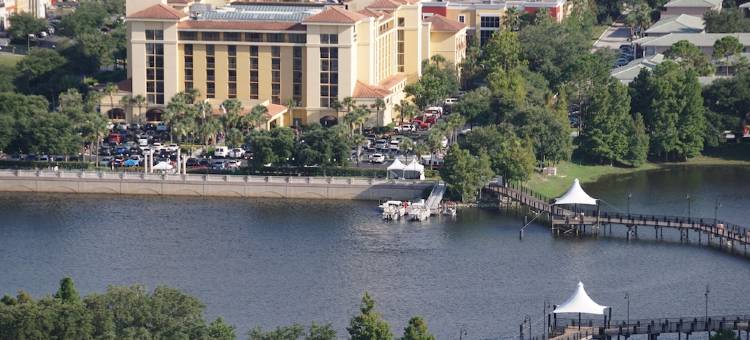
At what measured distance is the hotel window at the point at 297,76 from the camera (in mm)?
152000

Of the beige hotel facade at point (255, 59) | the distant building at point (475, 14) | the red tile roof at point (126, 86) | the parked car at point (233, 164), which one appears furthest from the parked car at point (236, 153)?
the distant building at point (475, 14)

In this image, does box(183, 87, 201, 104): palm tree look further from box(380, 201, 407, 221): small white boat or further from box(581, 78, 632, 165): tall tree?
box(581, 78, 632, 165): tall tree

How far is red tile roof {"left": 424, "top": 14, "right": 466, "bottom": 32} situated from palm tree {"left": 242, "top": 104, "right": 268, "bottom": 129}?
86.1 ft

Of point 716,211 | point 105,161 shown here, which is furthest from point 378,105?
point 716,211

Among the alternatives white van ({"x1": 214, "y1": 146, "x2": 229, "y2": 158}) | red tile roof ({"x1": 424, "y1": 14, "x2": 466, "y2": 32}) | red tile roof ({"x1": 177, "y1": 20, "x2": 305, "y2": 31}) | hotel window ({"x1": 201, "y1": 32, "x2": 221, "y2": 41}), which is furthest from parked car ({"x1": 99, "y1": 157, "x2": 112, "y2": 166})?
red tile roof ({"x1": 424, "y1": 14, "x2": 466, "y2": 32})

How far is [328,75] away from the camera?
152125 mm

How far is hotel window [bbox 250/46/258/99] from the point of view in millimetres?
152375

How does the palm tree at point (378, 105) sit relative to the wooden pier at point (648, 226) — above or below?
above

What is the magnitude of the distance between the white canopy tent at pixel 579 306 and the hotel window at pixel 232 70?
53387 millimetres

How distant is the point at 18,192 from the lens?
5379 inches

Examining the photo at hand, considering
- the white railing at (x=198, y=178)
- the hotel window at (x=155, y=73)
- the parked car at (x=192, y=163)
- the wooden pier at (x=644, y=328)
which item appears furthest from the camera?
the hotel window at (x=155, y=73)

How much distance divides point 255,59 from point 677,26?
43881mm

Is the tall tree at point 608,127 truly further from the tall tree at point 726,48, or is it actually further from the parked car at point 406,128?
A: the tall tree at point 726,48

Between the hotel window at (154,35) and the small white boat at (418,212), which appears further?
the hotel window at (154,35)
